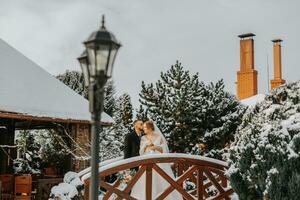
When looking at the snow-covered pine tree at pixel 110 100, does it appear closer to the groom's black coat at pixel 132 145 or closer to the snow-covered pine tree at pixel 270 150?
the groom's black coat at pixel 132 145

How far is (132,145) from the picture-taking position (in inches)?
419

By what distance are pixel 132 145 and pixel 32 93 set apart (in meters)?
6.40

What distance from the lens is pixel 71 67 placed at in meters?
37.8

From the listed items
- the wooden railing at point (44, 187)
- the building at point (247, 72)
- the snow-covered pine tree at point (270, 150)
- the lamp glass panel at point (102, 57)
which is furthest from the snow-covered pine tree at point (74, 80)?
the lamp glass panel at point (102, 57)

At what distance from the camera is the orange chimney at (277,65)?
3375 centimetres

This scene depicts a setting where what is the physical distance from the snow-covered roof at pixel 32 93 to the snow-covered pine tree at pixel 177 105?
3.48 metres

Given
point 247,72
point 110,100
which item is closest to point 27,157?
point 110,100

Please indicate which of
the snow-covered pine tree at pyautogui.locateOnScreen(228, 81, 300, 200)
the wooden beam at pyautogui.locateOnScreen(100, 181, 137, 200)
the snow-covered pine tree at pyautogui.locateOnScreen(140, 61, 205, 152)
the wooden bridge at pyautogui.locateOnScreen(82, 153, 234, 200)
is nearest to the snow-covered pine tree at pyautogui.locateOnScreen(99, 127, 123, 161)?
the snow-covered pine tree at pyautogui.locateOnScreen(140, 61, 205, 152)

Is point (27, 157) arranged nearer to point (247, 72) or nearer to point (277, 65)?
point (247, 72)

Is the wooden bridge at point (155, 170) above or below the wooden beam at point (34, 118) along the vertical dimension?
below

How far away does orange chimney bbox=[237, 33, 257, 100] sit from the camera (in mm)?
32219

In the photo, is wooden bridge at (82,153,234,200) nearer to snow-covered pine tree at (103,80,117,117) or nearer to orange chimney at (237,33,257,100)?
orange chimney at (237,33,257,100)

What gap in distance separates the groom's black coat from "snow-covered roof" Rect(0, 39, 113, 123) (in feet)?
15.5

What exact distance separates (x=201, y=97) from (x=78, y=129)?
5.26 meters
